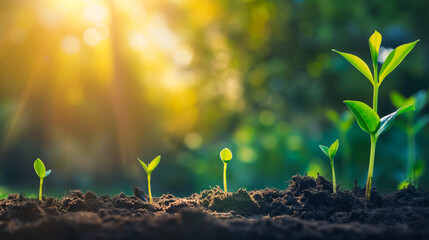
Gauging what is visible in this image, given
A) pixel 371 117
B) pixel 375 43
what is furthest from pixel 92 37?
pixel 371 117

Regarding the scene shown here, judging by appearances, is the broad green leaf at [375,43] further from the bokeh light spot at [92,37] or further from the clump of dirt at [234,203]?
the bokeh light spot at [92,37]

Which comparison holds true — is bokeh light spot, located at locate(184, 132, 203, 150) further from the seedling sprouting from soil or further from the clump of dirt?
the seedling sprouting from soil

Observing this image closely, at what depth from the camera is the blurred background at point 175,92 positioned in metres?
5.52

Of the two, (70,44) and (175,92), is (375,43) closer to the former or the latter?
(70,44)

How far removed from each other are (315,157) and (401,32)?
122 inches

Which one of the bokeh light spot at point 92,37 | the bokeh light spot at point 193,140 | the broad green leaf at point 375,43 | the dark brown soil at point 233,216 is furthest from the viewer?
the bokeh light spot at point 193,140

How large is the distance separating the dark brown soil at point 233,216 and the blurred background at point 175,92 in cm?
339

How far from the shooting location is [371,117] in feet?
4.71

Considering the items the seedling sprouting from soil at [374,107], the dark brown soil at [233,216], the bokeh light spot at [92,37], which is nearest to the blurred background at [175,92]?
the bokeh light spot at [92,37]

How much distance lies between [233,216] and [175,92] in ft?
19.6

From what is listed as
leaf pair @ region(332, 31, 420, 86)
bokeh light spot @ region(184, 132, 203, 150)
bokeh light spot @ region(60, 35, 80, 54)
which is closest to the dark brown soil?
leaf pair @ region(332, 31, 420, 86)

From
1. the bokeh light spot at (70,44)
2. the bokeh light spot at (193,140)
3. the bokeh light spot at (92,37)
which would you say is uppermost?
the bokeh light spot at (92,37)

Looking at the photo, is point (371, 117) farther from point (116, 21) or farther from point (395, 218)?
point (116, 21)

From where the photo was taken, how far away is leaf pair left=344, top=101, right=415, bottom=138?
1.41 metres
